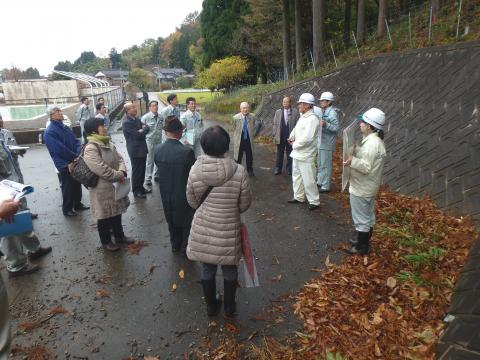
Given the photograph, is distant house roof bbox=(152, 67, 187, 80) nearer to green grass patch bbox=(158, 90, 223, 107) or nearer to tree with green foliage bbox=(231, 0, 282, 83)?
green grass patch bbox=(158, 90, 223, 107)

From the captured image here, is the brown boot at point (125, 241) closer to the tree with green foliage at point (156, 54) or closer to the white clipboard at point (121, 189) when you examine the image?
the white clipboard at point (121, 189)

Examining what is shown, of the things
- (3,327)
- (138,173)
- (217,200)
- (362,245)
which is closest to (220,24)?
(138,173)

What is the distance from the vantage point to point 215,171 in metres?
3.08

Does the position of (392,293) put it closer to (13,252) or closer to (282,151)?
(13,252)

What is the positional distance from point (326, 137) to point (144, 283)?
4.46 m

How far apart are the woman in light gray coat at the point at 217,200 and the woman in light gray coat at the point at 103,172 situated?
1748mm

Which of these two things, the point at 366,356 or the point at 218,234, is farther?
the point at 218,234

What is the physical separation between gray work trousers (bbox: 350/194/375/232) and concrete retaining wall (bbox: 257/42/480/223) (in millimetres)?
1660

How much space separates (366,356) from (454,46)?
683 centimetres

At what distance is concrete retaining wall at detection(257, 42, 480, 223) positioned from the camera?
17.1 ft

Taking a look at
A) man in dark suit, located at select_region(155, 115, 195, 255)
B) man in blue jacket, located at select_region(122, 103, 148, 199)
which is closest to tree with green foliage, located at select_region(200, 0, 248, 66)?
man in blue jacket, located at select_region(122, 103, 148, 199)

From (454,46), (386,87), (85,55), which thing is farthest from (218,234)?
(85,55)

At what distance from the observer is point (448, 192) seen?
5281mm

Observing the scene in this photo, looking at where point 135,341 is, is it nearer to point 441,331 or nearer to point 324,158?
point 441,331
